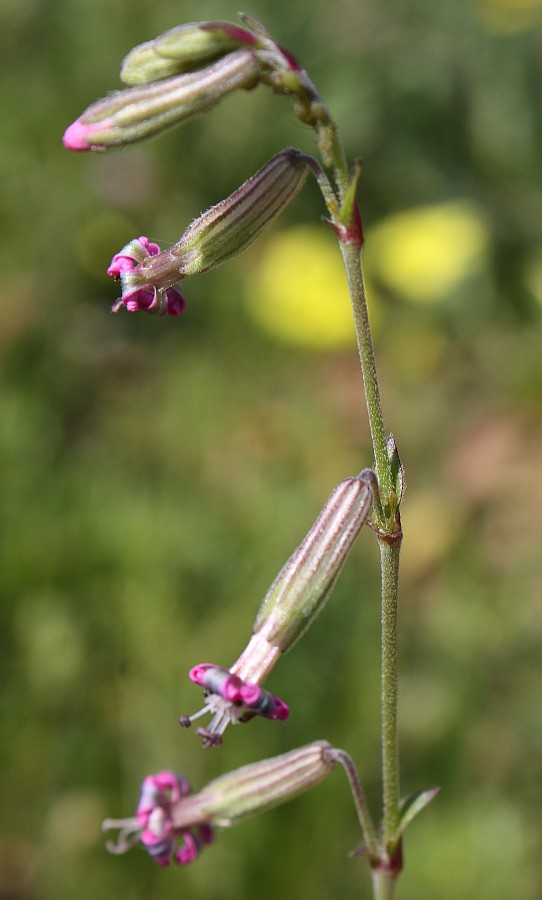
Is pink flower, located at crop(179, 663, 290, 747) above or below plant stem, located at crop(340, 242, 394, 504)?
below

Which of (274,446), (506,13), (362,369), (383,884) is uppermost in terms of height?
(506,13)

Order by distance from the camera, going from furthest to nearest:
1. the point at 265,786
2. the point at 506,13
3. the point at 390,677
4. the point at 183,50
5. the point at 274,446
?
1. the point at 506,13
2. the point at 274,446
3. the point at 265,786
4. the point at 390,677
5. the point at 183,50

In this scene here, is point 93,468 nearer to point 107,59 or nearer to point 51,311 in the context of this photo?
Answer: point 51,311

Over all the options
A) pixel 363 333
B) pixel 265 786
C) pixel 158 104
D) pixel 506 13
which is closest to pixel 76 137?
→ pixel 158 104

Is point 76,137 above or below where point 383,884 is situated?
above

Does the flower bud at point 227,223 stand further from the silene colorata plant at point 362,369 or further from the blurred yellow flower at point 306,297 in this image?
the blurred yellow flower at point 306,297

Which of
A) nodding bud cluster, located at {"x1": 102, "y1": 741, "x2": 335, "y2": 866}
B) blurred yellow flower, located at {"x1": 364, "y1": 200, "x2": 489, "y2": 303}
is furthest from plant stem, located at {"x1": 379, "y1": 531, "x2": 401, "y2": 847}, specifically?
blurred yellow flower, located at {"x1": 364, "y1": 200, "x2": 489, "y2": 303}

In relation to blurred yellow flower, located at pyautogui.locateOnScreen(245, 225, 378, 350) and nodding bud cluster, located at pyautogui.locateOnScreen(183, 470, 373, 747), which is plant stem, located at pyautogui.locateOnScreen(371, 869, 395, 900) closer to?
nodding bud cluster, located at pyautogui.locateOnScreen(183, 470, 373, 747)

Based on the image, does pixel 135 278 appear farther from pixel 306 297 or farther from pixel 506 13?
pixel 506 13
